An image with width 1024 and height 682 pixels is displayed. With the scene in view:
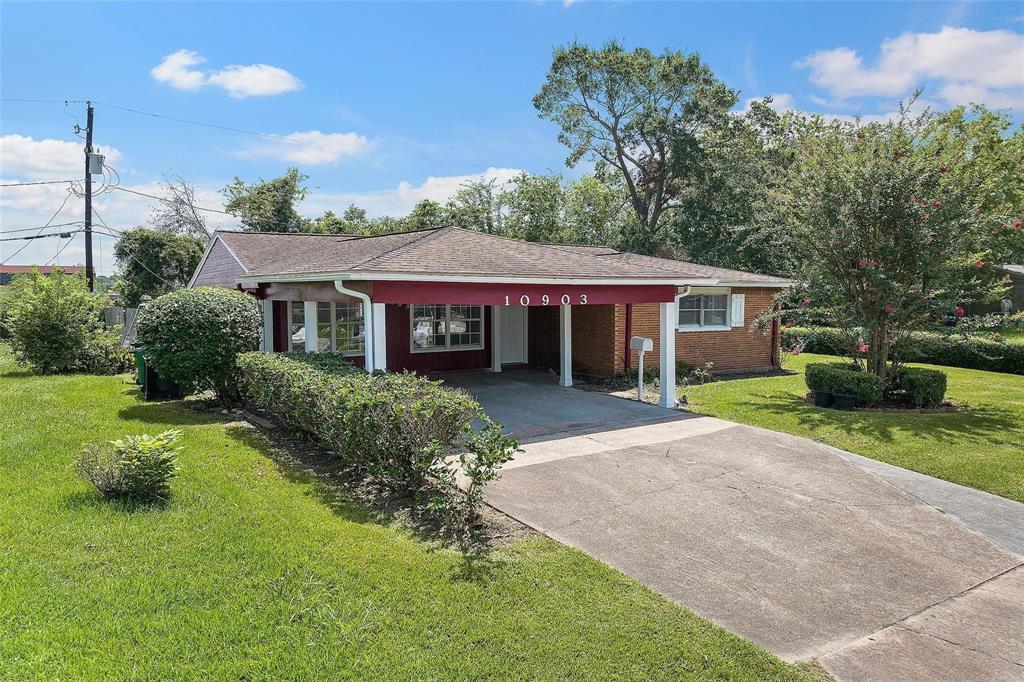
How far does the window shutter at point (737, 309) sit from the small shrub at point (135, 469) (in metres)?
13.4

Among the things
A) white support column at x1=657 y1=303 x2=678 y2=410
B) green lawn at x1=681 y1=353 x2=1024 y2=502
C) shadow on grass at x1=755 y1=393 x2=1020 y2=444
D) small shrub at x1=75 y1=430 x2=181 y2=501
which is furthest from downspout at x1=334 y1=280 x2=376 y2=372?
shadow on grass at x1=755 y1=393 x2=1020 y2=444

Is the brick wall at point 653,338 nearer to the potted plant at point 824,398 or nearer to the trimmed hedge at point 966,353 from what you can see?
the trimmed hedge at point 966,353

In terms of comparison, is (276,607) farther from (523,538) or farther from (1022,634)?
(1022,634)

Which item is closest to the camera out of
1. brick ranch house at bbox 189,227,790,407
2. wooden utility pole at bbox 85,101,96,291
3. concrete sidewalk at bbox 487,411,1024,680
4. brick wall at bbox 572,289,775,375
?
concrete sidewalk at bbox 487,411,1024,680

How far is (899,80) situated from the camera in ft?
54.3

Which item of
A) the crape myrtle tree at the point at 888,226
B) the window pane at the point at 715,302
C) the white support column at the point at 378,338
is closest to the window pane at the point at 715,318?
the window pane at the point at 715,302

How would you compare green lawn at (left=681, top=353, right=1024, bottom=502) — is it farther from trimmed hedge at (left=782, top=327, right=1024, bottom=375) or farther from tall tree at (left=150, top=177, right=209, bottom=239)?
tall tree at (left=150, top=177, right=209, bottom=239)

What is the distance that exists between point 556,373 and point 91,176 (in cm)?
1714

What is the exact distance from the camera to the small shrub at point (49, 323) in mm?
13828

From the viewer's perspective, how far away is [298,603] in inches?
153

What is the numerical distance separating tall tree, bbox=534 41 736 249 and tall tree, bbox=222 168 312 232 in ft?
46.4

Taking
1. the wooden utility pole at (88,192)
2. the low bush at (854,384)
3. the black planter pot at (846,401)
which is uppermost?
the wooden utility pole at (88,192)

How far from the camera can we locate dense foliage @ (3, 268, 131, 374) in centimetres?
1386

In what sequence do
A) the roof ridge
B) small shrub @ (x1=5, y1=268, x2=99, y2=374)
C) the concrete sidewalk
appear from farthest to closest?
small shrub @ (x1=5, y1=268, x2=99, y2=374) → the roof ridge → the concrete sidewalk
